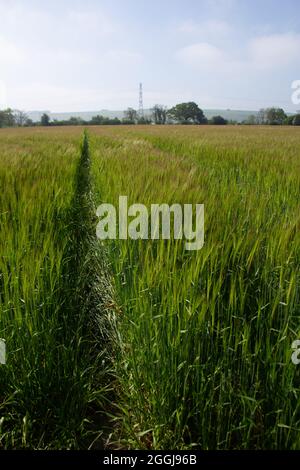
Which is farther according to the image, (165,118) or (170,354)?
(165,118)

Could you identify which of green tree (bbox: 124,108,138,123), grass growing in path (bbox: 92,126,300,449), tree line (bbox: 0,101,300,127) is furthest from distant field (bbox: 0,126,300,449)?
green tree (bbox: 124,108,138,123)

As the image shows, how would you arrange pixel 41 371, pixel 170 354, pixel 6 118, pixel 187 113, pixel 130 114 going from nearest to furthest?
pixel 170 354, pixel 41 371, pixel 6 118, pixel 187 113, pixel 130 114

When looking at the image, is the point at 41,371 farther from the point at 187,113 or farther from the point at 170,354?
the point at 187,113

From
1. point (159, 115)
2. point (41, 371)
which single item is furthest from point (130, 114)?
point (41, 371)

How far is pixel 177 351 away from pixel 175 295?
0.56 ft

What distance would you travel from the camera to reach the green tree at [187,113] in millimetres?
66688

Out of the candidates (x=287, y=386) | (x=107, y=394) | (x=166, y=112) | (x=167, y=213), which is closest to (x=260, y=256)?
(x=167, y=213)

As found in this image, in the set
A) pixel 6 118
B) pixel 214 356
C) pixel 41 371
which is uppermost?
pixel 6 118

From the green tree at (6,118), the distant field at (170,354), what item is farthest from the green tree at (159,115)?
the distant field at (170,354)

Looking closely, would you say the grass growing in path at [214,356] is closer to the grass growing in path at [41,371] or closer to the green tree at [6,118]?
the grass growing in path at [41,371]

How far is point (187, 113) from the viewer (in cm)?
6825

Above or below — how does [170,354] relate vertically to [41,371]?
above
